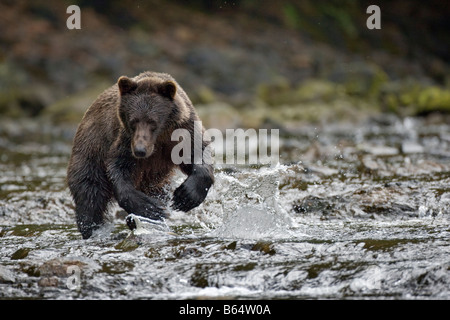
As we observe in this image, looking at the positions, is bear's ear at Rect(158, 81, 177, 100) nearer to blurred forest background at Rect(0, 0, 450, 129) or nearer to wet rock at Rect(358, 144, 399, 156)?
wet rock at Rect(358, 144, 399, 156)

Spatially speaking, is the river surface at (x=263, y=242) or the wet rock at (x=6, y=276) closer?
the river surface at (x=263, y=242)

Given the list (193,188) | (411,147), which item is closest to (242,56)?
(411,147)

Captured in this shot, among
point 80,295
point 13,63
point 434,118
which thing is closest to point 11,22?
point 13,63

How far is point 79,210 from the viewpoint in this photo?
675 cm

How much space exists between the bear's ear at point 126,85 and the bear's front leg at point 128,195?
2.32 feet

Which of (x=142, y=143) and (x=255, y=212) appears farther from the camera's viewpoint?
(x=255, y=212)

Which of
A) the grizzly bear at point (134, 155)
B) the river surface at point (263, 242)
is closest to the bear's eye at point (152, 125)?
the grizzly bear at point (134, 155)

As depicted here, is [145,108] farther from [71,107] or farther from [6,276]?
[71,107]

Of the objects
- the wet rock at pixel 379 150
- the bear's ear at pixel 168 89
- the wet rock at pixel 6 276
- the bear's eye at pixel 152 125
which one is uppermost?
the bear's ear at pixel 168 89

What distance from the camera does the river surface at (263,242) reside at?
4688 mm

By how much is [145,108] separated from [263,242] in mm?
1683

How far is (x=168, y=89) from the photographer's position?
20.2ft

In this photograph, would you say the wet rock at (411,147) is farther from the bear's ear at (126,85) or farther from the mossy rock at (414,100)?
the mossy rock at (414,100)

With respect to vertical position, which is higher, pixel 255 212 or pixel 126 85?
pixel 126 85
